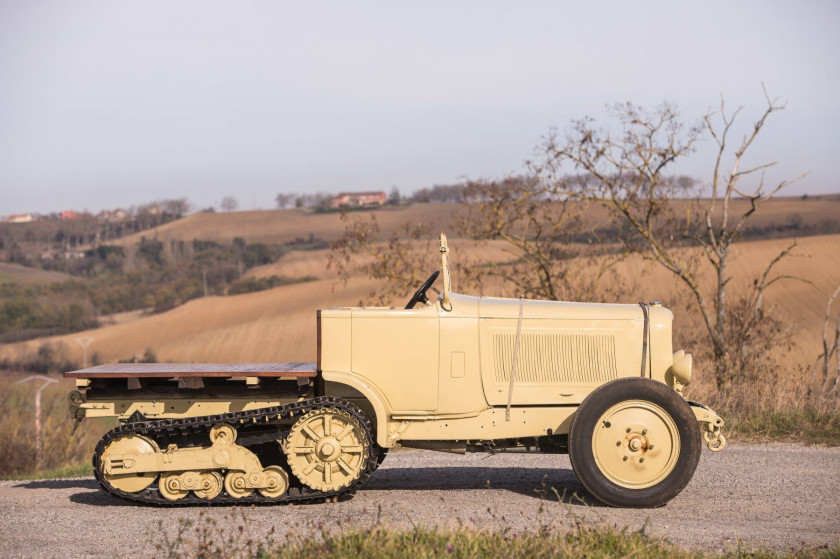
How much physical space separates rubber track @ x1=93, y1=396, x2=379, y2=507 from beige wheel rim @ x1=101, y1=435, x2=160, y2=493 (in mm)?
35

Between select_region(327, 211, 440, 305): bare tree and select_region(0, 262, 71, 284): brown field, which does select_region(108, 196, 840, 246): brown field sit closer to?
select_region(0, 262, 71, 284): brown field

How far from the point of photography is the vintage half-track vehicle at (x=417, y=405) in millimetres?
7551

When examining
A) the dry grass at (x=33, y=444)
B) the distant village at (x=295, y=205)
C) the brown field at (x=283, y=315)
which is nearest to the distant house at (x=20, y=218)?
the distant village at (x=295, y=205)

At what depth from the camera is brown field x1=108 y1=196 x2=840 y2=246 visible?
6900cm

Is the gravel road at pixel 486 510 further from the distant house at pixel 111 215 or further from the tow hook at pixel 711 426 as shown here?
the distant house at pixel 111 215

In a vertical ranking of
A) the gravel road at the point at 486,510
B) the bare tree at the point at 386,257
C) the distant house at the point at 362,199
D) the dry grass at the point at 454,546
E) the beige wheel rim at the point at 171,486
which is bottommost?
the gravel road at the point at 486,510

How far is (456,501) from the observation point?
25.5ft

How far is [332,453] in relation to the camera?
7535 millimetres

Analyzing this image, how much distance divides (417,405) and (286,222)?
288ft

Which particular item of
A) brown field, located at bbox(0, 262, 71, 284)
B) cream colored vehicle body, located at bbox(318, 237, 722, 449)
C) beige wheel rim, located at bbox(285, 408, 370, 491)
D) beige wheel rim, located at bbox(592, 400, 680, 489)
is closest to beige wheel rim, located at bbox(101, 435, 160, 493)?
beige wheel rim, located at bbox(285, 408, 370, 491)

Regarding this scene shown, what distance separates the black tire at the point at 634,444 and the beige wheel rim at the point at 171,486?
3261 mm

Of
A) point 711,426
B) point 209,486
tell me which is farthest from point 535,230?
point 209,486

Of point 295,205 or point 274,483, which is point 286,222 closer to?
point 295,205

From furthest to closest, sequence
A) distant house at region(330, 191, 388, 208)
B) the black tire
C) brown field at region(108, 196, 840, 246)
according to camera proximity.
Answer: distant house at region(330, 191, 388, 208) → brown field at region(108, 196, 840, 246) → the black tire
